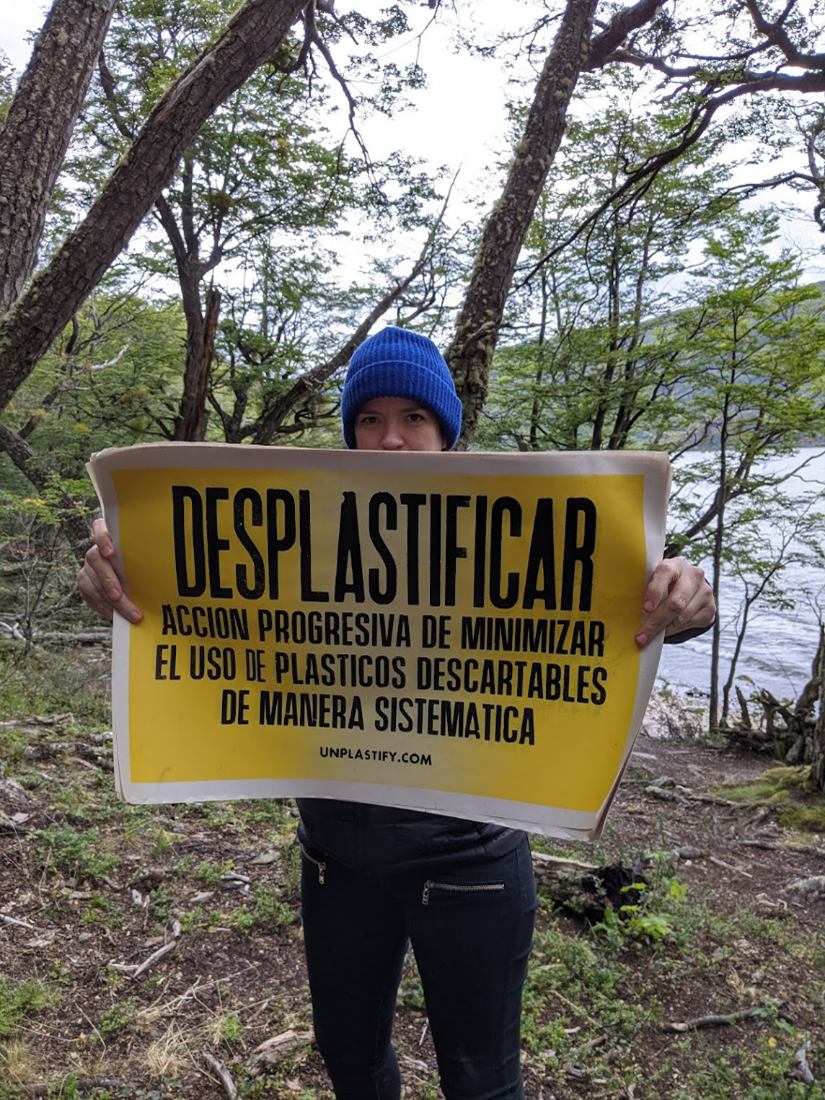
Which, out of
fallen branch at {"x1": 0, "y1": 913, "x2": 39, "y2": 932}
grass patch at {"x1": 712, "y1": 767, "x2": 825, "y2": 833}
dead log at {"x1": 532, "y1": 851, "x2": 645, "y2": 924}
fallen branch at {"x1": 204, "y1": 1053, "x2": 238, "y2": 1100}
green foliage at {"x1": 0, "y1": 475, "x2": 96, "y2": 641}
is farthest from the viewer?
green foliage at {"x1": 0, "y1": 475, "x2": 96, "y2": 641}

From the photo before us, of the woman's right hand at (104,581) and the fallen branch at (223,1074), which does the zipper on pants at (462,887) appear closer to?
the woman's right hand at (104,581)

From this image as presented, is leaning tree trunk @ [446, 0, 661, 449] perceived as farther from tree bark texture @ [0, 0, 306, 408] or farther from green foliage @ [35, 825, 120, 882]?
green foliage @ [35, 825, 120, 882]

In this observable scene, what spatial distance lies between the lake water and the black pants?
11532 millimetres

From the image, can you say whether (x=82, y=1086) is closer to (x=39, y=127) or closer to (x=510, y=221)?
(x=39, y=127)

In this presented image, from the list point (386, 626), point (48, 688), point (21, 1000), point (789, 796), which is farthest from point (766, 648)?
point (386, 626)

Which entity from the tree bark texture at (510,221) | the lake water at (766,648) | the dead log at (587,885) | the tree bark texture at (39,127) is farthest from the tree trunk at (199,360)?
the lake water at (766,648)

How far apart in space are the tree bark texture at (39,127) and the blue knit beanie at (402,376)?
5.17 ft

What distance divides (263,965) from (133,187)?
3149 mm

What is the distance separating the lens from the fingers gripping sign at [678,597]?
129 cm

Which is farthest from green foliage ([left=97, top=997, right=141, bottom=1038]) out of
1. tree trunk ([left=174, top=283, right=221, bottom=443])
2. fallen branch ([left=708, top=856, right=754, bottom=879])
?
fallen branch ([left=708, top=856, right=754, bottom=879])

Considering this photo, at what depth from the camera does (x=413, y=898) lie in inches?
56.3

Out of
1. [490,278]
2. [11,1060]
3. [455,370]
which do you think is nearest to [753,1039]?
[11,1060]

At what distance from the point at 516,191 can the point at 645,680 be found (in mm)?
3135

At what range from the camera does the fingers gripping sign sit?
4.25ft
